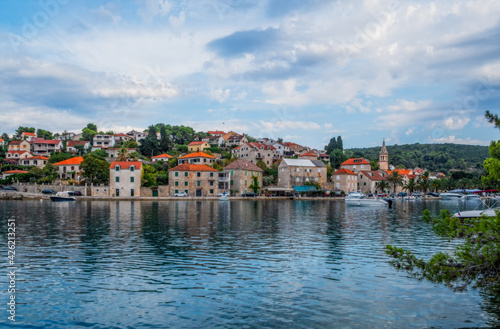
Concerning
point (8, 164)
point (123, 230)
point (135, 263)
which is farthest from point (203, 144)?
point (135, 263)

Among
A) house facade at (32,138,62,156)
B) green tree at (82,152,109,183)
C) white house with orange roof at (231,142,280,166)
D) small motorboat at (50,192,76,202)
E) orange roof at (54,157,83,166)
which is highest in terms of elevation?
house facade at (32,138,62,156)

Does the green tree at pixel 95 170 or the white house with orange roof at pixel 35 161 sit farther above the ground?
the white house with orange roof at pixel 35 161

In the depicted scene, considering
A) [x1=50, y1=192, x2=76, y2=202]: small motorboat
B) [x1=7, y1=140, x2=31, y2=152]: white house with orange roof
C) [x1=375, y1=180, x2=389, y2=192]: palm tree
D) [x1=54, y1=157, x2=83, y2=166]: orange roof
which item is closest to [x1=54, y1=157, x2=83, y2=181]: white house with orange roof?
[x1=54, y1=157, x2=83, y2=166]: orange roof

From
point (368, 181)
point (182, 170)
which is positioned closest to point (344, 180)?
point (368, 181)

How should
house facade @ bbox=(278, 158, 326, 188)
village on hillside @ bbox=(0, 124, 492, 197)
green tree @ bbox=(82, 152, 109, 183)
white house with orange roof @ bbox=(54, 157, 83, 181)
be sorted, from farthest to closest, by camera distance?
house facade @ bbox=(278, 158, 326, 188), white house with orange roof @ bbox=(54, 157, 83, 181), village on hillside @ bbox=(0, 124, 492, 197), green tree @ bbox=(82, 152, 109, 183)

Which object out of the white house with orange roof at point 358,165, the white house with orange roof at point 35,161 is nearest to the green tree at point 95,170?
the white house with orange roof at point 35,161

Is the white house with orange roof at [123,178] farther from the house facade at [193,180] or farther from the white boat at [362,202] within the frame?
the white boat at [362,202]

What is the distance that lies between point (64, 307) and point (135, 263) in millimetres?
6303

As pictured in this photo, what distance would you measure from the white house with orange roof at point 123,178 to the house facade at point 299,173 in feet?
117

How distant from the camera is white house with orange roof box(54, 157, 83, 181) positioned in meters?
91.0

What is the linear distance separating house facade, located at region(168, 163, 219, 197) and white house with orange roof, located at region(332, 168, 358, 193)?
34.2m

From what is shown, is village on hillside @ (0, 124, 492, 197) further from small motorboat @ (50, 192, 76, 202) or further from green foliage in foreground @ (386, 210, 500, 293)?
green foliage in foreground @ (386, 210, 500, 293)

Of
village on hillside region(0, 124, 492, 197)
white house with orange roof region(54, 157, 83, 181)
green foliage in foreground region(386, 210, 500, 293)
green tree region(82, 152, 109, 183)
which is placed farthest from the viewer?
white house with orange roof region(54, 157, 83, 181)

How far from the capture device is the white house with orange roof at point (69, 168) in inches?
3582
